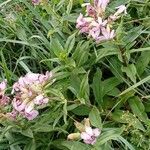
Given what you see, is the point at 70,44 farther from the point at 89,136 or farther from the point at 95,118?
the point at 89,136

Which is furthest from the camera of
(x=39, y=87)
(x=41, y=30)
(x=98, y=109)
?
(x=41, y=30)

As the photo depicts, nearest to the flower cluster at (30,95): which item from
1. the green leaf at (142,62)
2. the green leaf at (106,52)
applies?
the green leaf at (106,52)

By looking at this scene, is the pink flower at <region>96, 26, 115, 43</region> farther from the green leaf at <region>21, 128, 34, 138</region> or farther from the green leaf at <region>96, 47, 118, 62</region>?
the green leaf at <region>21, 128, 34, 138</region>

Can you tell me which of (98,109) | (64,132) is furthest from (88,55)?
(64,132)

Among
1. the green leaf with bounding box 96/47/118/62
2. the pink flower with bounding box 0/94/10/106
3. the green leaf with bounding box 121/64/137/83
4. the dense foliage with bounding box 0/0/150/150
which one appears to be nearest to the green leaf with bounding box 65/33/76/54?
the dense foliage with bounding box 0/0/150/150

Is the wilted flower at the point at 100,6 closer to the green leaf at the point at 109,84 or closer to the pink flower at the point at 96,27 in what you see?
the pink flower at the point at 96,27

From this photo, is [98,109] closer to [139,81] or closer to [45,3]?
[139,81]
